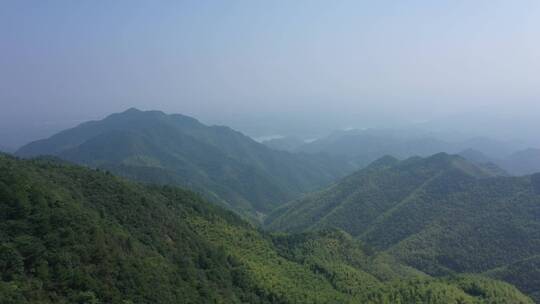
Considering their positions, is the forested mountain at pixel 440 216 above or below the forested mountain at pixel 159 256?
below

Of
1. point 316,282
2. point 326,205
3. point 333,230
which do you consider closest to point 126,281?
point 316,282

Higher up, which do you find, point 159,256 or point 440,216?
point 159,256

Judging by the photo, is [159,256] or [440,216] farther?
[440,216]

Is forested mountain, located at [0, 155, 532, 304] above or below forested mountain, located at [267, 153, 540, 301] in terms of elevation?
above

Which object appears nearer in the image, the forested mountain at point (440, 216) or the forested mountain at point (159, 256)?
the forested mountain at point (159, 256)

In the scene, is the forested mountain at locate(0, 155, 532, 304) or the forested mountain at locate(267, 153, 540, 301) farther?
the forested mountain at locate(267, 153, 540, 301)
